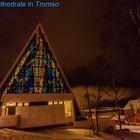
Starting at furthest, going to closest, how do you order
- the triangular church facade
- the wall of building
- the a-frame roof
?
1. the a-frame roof
2. the triangular church facade
3. the wall of building

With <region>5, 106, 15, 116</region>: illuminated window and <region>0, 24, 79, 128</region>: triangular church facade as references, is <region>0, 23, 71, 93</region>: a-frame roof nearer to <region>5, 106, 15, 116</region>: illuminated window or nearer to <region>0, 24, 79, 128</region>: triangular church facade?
<region>0, 24, 79, 128</region>: triangular church facade

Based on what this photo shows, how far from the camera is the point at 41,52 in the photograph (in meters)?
16.2

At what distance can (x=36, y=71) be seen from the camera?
1549cm

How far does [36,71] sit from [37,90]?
4.99 ft

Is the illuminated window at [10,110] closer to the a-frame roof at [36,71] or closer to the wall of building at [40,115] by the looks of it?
the wall of building at [40,115]

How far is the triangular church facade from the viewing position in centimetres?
1403

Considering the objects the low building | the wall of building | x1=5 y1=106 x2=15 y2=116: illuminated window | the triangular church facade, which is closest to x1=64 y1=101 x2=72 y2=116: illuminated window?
the triangular church facade

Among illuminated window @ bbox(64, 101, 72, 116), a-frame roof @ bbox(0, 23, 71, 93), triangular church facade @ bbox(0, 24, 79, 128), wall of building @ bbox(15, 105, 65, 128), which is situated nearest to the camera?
wall of building @ bbox(15, 105, 65, 128)

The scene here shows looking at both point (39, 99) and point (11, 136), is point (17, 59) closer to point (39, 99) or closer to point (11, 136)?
point (39, 99)

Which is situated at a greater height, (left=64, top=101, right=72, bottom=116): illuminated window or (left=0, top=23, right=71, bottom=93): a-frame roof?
(left=0, top=23, right=71, bottom=93): a-frame roof

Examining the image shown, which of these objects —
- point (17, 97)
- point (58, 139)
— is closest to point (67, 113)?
point (17, 97)

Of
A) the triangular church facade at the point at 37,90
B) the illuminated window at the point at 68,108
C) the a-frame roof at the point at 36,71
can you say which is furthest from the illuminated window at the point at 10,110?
the illuminated window at the point at 68,108

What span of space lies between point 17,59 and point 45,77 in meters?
2.61

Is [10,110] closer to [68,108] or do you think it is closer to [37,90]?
[37,90]
